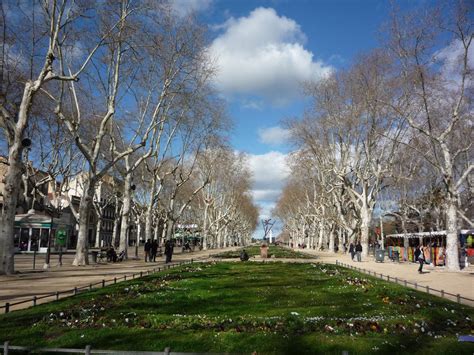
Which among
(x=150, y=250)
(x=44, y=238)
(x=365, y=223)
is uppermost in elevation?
(x=365, y=223)

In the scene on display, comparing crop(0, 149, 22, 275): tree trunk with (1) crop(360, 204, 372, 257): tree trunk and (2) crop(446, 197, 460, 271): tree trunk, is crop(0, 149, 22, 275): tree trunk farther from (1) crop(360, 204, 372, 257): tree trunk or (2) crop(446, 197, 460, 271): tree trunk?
(1) crop(360, 204, 372, 257): tree trunk

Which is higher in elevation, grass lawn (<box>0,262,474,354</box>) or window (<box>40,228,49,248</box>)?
window (<box>40,228,49,248</box>)

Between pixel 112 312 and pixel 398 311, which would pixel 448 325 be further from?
pixel 112 312

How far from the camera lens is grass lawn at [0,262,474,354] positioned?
27.1ft

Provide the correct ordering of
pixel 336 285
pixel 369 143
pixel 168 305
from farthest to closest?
pixel 369 143 < pixel 336 285 < pixel 168 305

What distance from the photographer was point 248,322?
32.6 ft

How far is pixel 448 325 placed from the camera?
10.1 meters

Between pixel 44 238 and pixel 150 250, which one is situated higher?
pixel 44 238

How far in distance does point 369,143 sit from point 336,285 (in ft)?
85.6

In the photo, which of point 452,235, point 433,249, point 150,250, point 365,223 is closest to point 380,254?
point 433,249

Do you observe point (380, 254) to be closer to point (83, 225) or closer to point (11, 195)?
point (83, 225)

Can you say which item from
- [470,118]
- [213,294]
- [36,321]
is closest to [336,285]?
[213,294]

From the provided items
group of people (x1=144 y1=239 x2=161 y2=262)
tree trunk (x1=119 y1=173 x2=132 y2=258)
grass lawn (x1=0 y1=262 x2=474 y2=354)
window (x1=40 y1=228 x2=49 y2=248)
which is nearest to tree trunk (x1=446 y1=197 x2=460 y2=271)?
grass lawn (x1=0 y1=262 x2=474 y2=354)

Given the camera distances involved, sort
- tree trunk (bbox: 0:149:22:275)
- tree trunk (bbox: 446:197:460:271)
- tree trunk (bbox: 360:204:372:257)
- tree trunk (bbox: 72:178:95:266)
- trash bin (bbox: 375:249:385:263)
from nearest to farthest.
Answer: tree trunk (bbox: 0:149:22:275) < tree trunk (bbox: 446:197:460:271) < tree trunk (bbox: 72:178:95:266) < trash bin (bbox: 375:249:385:263) < tree trunk (bbox: 360:204:372:257)
